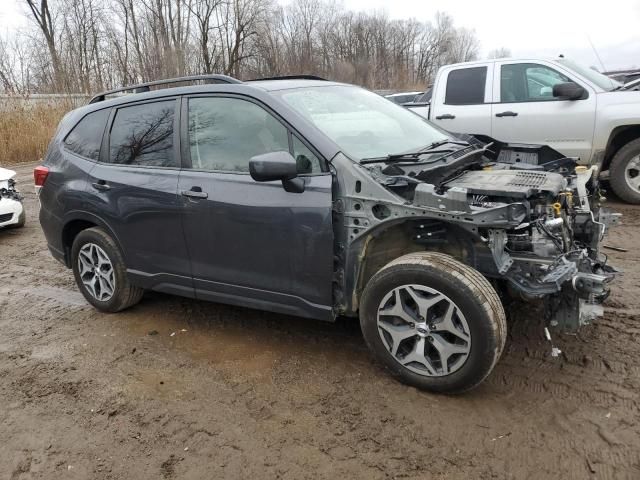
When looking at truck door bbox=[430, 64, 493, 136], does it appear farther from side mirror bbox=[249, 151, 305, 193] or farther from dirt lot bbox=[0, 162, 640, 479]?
side mirror bbox=[249, 151, 305, 193]

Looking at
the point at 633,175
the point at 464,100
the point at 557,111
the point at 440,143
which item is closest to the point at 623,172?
the point at 633,175

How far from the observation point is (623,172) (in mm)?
6965

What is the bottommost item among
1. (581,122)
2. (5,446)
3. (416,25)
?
(5,446)

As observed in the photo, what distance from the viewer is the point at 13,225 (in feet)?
26.1

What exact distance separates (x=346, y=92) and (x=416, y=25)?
6135 centimetres

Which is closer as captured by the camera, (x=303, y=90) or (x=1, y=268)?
(x=303, y=90)

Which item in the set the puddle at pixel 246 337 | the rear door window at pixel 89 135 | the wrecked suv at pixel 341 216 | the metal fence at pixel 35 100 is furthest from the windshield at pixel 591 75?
the metal fence at pixel 35 100

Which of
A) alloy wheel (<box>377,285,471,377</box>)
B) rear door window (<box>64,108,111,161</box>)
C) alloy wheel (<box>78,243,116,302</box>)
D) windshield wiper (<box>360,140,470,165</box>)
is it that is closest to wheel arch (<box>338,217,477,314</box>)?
alloy wheel (<box>377,285,471,377</box>)

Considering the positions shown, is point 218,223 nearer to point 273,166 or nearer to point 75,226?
point 273,166

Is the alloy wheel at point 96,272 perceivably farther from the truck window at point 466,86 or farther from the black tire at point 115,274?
the truck window at point 466,86

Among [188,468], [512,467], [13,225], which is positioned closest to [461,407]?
[512,467]

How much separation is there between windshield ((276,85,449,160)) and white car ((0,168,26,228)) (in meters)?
5.83

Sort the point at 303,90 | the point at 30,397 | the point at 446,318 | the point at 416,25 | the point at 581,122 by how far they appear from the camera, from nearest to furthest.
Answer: the point at 446,318 → the point at 30,397 → the point at 303,90 → the point at 581,122 → the point at 416,25

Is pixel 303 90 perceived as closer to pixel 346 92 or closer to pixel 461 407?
pixel 346 92
